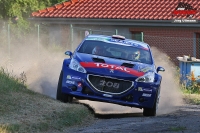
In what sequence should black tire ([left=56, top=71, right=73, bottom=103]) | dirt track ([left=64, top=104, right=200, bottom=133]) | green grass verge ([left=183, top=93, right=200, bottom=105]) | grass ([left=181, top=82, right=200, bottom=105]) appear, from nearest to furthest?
dirt track ([left=64, top=104, right=200, bottom=133]), black tire ([left=56, top=71, right=73, bottom=103]), green grass verge ([left=183, top=93, right=200, bottom=105]), grass ([left=181, top=82, right=200, bottom=105])

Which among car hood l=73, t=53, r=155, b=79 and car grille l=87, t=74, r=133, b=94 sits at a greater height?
car hood l=73, t=53, r=155, b=79

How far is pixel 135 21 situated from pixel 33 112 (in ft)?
58.8

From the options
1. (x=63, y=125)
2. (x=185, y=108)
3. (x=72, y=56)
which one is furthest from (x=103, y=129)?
(x=185, y=108)

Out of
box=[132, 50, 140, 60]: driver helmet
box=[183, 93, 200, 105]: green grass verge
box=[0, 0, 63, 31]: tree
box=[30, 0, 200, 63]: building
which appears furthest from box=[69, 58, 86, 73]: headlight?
box=[0, 0, 63, 31]: tree

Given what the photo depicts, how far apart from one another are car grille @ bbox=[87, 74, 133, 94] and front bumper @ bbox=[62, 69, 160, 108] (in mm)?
61

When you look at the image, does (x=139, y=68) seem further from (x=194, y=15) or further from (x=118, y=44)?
(x=194, y=15)

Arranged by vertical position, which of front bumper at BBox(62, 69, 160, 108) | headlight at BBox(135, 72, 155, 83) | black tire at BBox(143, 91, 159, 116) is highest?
headlight at BBox(135, 72, 155, 83)

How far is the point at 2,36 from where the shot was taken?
30.9 metres

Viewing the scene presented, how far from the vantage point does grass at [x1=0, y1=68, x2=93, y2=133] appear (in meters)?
11.0

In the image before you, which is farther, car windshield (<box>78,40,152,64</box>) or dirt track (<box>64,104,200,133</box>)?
car windshield (<box>78,40,152,64</box>)

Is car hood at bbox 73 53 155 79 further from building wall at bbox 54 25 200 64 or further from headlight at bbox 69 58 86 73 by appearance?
building wall at bbox 54 25 200 64

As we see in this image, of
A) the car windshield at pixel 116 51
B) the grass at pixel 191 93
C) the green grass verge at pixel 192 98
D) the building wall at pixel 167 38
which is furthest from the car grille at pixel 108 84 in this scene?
the building wall at pixel 167 38

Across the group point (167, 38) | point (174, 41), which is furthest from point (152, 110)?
point (167, 38)

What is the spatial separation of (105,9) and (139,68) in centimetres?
1755
